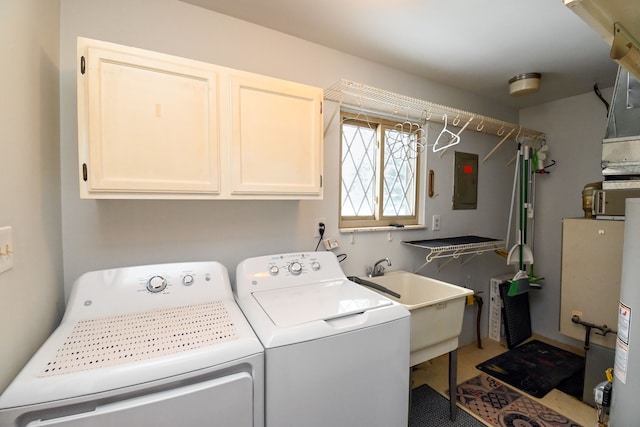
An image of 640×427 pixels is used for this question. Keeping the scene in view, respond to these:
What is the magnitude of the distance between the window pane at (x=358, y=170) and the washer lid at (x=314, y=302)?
769 millimetres

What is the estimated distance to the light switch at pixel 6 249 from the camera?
2.60 feet

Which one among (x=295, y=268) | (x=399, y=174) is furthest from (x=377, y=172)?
(x=295, y=268)

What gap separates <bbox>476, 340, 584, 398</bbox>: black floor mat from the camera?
222 centimetres

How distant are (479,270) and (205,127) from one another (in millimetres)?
2796

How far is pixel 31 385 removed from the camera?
2.41ft

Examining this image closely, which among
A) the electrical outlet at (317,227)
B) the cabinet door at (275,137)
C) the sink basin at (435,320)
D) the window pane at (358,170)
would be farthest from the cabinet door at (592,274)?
the cabinet door at (275,137)

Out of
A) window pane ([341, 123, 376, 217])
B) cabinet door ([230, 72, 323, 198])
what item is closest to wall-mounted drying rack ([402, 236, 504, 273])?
window pane ([341, 123, 376, 217])

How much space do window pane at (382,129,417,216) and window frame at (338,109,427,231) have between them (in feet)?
0.11

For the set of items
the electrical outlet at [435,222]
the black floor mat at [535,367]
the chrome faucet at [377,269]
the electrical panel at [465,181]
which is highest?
the electrical panel at [465,181]

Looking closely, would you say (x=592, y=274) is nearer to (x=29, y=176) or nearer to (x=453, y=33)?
(x=453, y=33)

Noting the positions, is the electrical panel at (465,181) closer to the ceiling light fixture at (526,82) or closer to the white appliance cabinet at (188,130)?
the ceiling light fixture at (526,82)

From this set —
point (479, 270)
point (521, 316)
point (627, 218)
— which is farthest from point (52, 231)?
point (521, 316)

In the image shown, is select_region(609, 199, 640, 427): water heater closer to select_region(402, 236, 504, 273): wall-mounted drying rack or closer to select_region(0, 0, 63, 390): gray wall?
select_region(402, 236, 504, 273): wall-mounted drying rack

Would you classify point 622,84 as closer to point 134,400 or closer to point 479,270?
point 479,270
